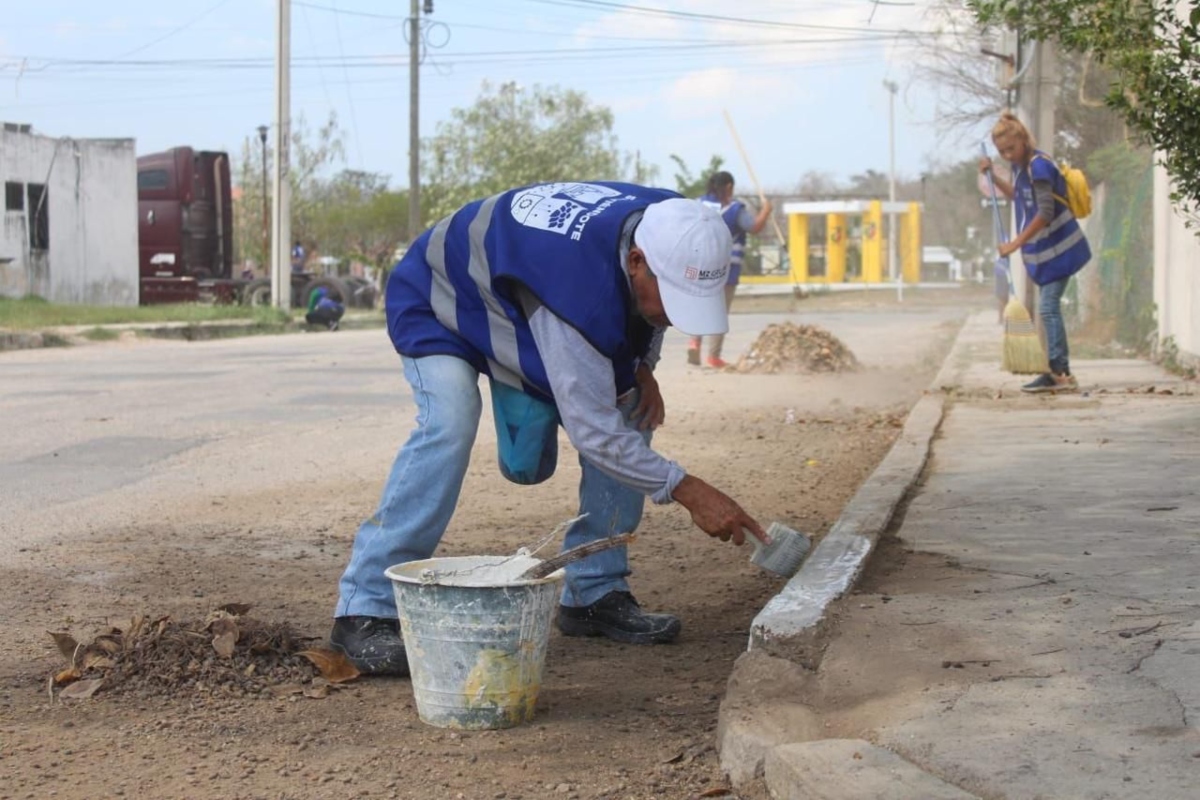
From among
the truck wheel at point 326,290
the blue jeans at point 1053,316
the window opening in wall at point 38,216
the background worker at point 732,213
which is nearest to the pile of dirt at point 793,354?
the background worker at point 732,213

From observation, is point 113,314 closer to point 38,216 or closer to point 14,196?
point 14,196

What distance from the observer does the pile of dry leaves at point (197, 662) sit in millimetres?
3971

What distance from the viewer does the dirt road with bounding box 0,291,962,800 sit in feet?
11.2

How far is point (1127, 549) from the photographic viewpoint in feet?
16.6


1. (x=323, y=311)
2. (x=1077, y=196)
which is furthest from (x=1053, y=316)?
(x=323, y=311)

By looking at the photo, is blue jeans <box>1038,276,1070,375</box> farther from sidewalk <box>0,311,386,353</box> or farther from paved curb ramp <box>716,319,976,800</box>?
sidewalk <box>0,311,386,353</box>

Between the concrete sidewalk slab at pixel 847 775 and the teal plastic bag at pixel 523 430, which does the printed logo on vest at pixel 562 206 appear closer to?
the teal plastic bag at pixel 523 430

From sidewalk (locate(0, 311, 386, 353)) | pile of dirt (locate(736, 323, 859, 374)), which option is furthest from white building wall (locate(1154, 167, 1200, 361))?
sidewalk (locate(0, 311, 386, 353))

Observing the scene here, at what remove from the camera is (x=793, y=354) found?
14305 millimetres

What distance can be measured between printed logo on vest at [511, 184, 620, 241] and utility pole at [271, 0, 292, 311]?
2288 centimetres

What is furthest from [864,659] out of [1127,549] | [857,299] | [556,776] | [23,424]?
[857,299]

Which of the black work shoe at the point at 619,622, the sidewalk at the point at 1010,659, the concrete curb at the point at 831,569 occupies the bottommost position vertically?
the black work shoe at the point at 619,622

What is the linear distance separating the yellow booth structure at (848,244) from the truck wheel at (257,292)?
26.2 m

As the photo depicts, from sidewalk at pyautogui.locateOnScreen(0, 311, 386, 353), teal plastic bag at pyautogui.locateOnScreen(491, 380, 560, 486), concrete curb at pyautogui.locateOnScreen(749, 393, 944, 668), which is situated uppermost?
teal plastic bag at pyautogui.locateOnScreen(491, 380, 560, 486)
